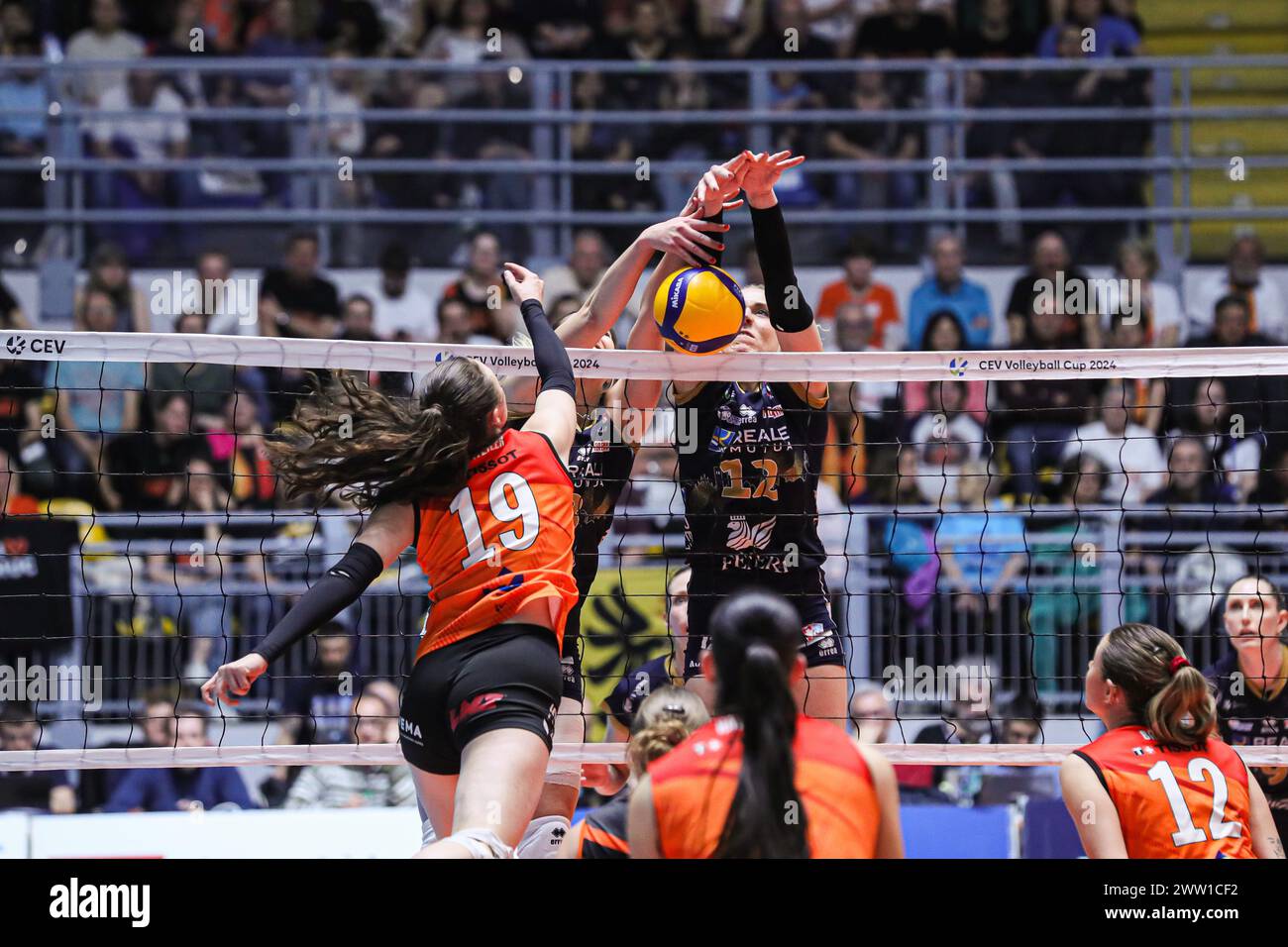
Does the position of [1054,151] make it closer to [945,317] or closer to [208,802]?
[945,317]

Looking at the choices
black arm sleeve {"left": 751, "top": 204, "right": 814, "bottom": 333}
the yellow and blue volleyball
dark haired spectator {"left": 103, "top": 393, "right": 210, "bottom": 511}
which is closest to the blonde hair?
the yellow and blue volleyball

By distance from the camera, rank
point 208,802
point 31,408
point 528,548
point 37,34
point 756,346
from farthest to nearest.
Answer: point 37,34
point 31,408
point 208,802
point 756,346
point 528,548

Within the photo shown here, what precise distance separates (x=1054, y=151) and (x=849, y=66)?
6.25ft

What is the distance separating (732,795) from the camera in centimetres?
337

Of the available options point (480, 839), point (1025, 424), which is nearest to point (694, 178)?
point (1025, 424)

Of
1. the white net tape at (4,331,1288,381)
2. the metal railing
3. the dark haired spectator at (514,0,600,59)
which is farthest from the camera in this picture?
the dark haired spectator at (514,0,600,59)

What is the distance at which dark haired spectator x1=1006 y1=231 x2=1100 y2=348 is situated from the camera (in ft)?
36.6

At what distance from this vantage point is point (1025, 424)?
1058 centimetres

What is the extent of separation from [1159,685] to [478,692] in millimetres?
2099

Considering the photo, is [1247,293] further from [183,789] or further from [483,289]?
[183,789]

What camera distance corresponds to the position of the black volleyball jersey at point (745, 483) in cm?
587

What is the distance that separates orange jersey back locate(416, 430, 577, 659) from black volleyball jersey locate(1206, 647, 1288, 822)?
3388 mm

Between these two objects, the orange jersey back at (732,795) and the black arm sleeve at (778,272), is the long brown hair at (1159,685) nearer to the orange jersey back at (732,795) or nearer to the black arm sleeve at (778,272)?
the orange jersey back at (732,795)

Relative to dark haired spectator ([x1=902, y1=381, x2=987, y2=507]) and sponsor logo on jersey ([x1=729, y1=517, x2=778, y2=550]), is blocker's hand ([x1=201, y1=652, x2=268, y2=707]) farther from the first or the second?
dark haired spectator ([x1=902, y1=381, x2=987, y2=507])
